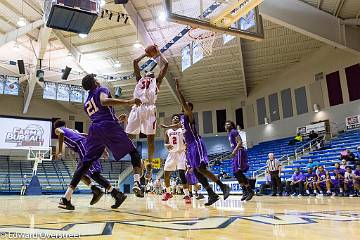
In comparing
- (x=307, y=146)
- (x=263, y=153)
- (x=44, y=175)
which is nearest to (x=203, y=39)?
(x=307, y=146)

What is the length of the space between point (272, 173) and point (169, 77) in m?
11.1

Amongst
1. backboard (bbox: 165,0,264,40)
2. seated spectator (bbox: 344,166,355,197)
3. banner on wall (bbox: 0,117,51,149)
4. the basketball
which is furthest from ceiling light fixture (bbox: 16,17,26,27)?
seated spectator (bbox: 344,166,355,197)

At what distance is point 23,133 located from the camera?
20.0 metres

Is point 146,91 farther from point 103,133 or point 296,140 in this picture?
point 296,140

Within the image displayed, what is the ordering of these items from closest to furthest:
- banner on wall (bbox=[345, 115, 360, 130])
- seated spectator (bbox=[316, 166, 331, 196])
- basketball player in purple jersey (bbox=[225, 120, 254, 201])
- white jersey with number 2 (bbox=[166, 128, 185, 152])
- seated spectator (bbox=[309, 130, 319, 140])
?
1. basketball player in purple jersey (bbox=[225, 120, 254, 201])
2. white jersey with number 2 (bbox=[166, 128, 185, 152])
3. seated spectator (bbox=[316, 166, 331, 196])
4. banner on wall (bbox=[345, 115, 360, 130])
5. seated spectator (bbox=[309, 130, 319, 140])

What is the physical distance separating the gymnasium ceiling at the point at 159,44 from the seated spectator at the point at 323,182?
7564 mm

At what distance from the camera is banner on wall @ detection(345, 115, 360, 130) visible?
1730 centimetres

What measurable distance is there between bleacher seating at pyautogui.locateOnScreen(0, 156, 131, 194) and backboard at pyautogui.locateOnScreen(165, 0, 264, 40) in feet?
53.0

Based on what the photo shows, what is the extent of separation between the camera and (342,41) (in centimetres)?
1571

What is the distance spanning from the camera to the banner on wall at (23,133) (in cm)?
1967

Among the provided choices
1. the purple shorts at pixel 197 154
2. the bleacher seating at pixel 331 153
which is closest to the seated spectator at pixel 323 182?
the bleacher seating at pixel 331 153

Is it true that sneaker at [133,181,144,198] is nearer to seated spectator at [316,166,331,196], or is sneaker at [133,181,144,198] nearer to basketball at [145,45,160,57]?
→ basketball at [145,45,160,57]

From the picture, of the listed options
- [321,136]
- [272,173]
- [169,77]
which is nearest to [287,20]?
[272,173]

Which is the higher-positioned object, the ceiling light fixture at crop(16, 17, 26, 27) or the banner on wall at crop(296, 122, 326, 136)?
the ceiling light fixture at crop(16, 17, 26, 27)
